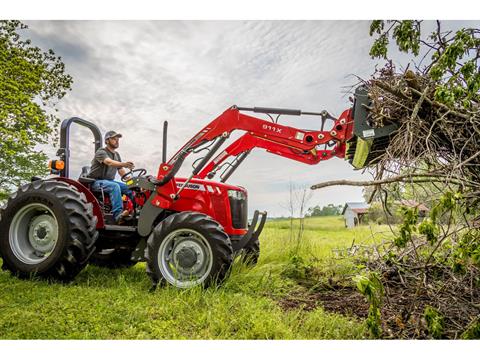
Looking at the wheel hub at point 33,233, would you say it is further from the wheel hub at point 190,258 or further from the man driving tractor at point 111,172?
the wheel hub at point 190,258

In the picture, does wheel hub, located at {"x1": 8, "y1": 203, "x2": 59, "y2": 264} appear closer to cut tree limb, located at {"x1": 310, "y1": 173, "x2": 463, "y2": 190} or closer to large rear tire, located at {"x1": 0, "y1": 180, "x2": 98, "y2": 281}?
large rear tire, located at {"x1": 0, "y1": 180, "x2": 98, "y2": 281}

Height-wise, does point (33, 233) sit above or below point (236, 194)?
below

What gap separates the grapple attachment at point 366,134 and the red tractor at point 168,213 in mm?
46

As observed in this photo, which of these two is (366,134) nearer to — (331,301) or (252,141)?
(252,141)

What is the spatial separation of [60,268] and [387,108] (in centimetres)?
313

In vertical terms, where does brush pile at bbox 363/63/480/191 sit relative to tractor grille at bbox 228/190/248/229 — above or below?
above

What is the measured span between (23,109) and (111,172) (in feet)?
7.97

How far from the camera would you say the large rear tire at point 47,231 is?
10.9 feet

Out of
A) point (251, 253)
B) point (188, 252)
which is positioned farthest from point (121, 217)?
point (251, 253)

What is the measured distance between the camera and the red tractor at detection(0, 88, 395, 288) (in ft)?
10.4

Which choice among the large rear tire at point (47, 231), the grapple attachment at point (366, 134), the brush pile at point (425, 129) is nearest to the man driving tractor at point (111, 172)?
the large rear tire at point (47, 231)

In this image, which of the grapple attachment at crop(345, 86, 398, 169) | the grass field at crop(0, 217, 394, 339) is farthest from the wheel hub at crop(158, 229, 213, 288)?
the grapple attachment at crop(345, 86, 398, 169)

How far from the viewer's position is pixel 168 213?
3.68 m

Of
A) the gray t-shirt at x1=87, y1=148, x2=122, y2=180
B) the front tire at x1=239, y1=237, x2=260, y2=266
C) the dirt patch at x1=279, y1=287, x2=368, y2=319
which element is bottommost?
the dirt patch at x1=279, y1=287, x2=368, y2=319
